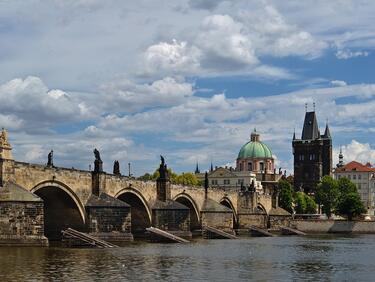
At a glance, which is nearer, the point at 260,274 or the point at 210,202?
the point at 260,274

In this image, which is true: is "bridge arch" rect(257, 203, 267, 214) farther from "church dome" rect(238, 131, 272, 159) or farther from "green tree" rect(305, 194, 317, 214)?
"church dome" rect(238, 131, 272, 159)

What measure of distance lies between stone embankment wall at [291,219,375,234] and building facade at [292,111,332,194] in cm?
6226

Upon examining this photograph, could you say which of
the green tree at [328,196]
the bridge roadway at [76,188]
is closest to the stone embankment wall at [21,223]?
the bridge roadway at [76,188]

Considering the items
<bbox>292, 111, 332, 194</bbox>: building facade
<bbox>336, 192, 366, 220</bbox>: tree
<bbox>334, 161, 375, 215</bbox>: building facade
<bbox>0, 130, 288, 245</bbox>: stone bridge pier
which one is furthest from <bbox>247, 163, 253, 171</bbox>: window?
<bbox>0, 130, 288, 245</bbox>: stone bridge pier

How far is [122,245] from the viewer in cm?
4838

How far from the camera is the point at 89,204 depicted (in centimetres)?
5144

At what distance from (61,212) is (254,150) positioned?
431 ft

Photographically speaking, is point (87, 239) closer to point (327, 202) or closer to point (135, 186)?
point (135, 186)

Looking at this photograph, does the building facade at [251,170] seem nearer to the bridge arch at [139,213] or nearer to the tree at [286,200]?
the tree at [286,200]

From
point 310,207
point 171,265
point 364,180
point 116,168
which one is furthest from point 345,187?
point 171,265

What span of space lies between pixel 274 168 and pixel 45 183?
138 metres

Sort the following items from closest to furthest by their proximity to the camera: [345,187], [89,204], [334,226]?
[89,204] → [334,226] → [345,187]

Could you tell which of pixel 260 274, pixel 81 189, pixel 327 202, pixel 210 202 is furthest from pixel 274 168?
pixel 260 274

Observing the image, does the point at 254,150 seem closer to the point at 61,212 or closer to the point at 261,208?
the point at 261,208
